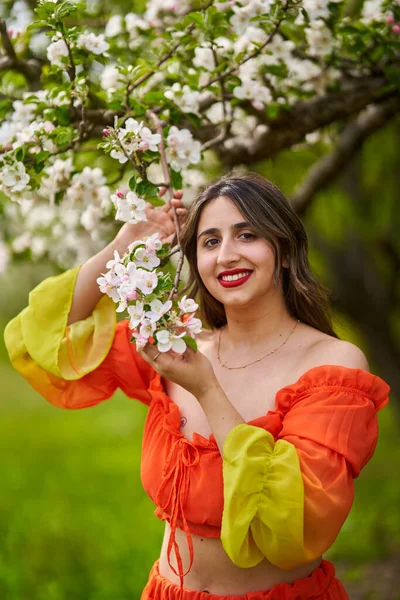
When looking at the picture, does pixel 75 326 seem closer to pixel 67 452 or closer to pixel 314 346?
pixel 314 346

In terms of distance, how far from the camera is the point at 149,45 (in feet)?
10.2

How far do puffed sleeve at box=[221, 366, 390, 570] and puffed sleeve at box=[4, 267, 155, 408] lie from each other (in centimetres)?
68

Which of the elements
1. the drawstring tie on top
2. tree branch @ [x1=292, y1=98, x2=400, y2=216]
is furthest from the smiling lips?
tree branch @ [x1=292, y1=98, x2=400, y2=216]

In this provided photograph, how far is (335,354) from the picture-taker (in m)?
1.93

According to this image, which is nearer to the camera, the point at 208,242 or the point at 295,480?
the point at 295,480

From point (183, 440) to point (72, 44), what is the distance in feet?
4.11

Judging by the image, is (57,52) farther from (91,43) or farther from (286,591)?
(286,591)

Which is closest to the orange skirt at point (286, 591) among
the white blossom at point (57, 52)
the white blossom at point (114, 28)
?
the white blossom at point (57, 52)

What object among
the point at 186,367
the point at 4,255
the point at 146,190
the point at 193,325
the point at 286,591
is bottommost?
the point at 286,591

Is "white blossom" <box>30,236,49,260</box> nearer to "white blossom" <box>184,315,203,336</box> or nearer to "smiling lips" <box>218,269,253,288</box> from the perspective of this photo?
"smiling lips" <box>218,269,253,288</box>

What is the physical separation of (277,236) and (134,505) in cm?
478

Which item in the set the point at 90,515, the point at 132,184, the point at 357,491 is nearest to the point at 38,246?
the point at 132,184

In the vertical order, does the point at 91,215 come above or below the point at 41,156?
below

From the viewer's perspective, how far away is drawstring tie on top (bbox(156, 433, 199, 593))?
1903 mm
